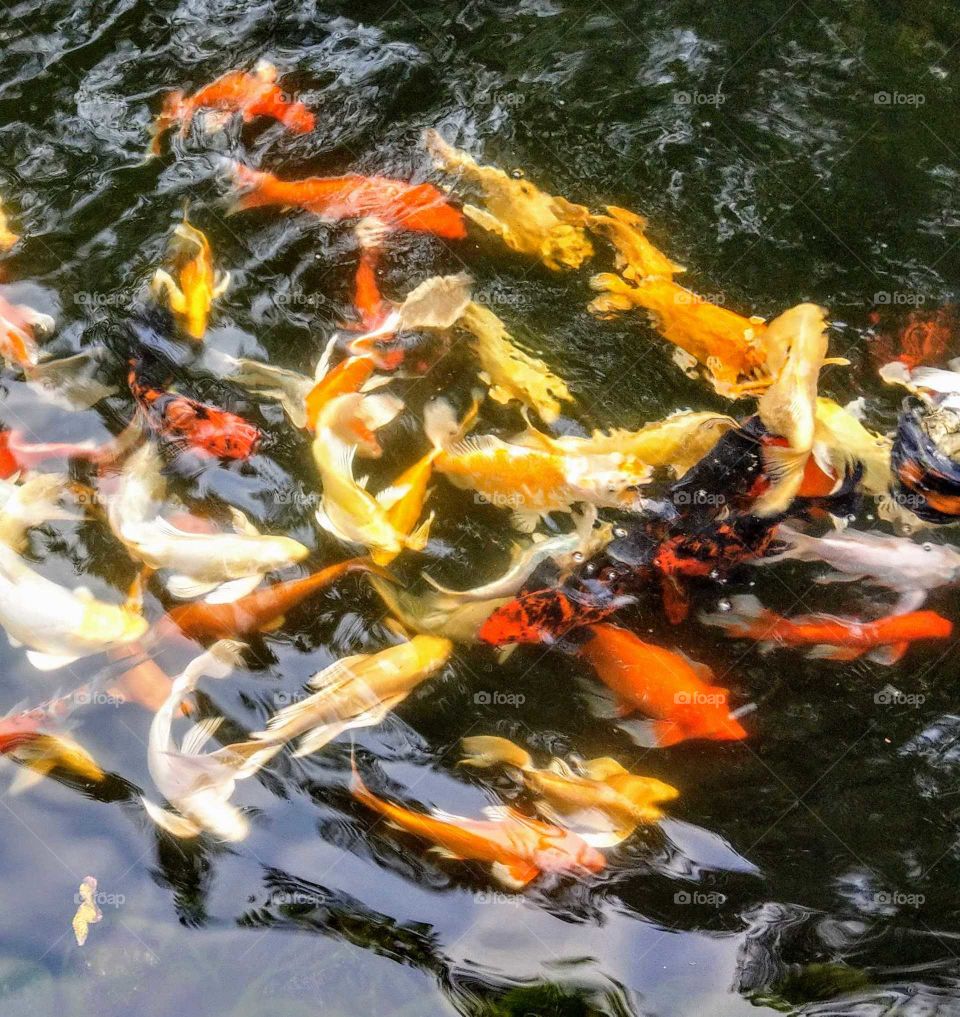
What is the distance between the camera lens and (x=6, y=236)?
19.7 feet

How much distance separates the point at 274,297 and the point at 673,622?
310cm

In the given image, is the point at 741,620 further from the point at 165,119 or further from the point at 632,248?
the point at 165,119

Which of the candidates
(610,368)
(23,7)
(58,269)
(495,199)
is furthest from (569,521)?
(23,7)

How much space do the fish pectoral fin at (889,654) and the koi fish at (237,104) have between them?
4.74m

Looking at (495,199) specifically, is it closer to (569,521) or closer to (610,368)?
(610,368)

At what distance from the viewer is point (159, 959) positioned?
169 inches

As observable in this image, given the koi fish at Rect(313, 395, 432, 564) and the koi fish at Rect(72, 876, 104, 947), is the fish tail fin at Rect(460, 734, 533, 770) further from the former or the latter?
the koi fish at Rect(72, 876, 104, 947)

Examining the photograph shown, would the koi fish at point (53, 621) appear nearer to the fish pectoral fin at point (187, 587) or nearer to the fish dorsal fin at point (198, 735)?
the fish pectoral fin at point (187, 587)

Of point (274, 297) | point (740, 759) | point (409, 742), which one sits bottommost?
point (740, 759)

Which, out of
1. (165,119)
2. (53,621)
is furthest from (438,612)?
(165,119)

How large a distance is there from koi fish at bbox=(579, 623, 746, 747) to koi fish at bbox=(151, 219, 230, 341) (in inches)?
120

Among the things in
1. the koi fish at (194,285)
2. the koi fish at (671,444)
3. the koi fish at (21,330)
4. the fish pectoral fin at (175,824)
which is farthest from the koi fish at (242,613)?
the koi fish at (21,330)

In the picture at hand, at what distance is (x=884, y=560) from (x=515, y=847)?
2.38 meters

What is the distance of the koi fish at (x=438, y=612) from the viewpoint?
4617 millimetres
